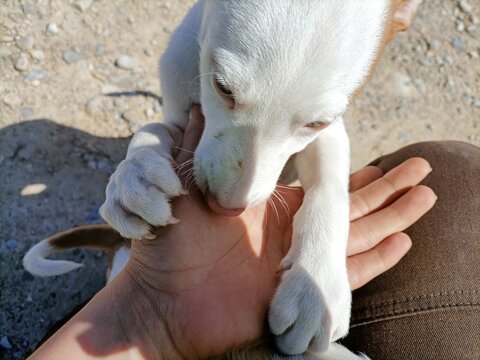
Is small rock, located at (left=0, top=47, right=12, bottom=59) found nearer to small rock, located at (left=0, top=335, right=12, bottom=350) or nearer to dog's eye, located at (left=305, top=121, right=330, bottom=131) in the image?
small rock, located at (left=0, top=335, right=12, bottom=350)

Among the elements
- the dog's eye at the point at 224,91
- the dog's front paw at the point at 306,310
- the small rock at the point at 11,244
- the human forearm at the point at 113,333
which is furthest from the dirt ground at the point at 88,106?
the dog's eye at the point at 224,91

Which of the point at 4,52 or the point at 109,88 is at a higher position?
the point at 4,52

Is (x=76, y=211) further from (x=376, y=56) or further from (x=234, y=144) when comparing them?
(x=376, y=56)

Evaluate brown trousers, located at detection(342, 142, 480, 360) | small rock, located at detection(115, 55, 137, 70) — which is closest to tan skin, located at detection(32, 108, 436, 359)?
brown trousers, located at detection(342, 142, 480, 360)

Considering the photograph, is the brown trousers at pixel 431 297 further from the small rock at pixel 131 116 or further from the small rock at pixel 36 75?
the small rock at pixel 36 75

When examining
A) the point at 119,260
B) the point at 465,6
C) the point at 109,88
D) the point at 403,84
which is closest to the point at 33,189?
the point at 109,88

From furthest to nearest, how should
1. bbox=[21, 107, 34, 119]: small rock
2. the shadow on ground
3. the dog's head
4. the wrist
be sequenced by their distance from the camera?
bbox=[21, 107, 34, 119]: small rock, the shadow on ground, the wrist, the dog's head

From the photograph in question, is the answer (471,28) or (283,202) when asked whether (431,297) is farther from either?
(471,28)

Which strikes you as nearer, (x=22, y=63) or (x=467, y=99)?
(x=22, y=63)
